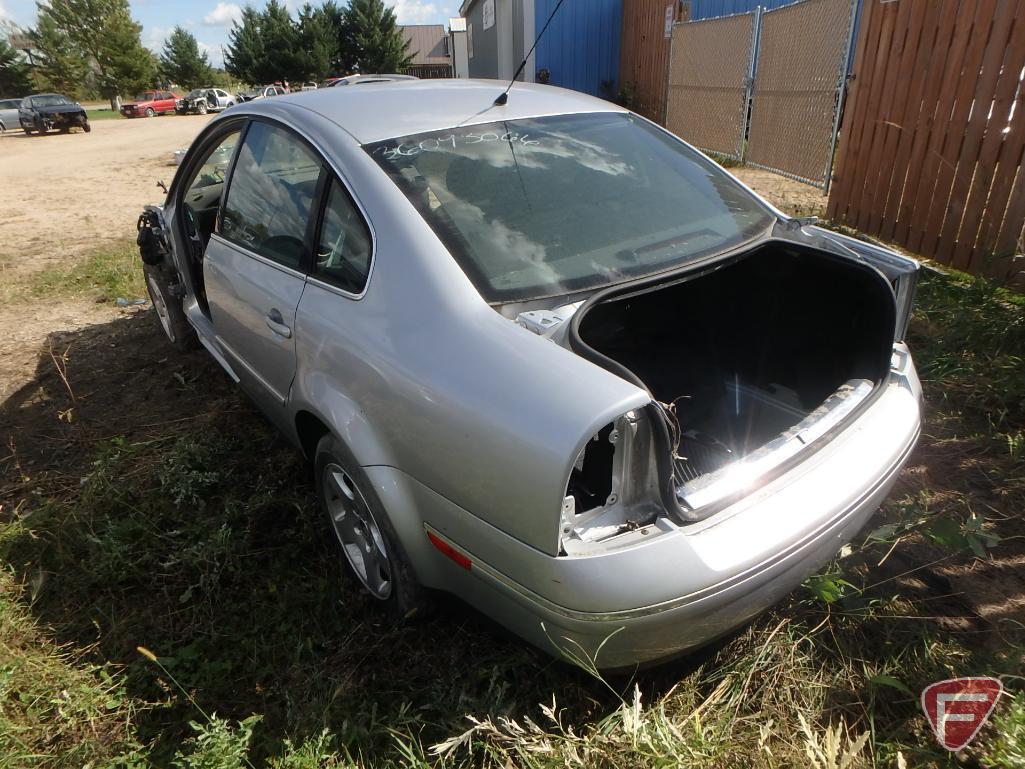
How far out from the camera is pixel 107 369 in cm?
435

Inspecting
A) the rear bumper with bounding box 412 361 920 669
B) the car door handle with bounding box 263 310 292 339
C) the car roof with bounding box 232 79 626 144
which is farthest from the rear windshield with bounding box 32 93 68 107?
the rear bumper with bounding box 412 361 920 669

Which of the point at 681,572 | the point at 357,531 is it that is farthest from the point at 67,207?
the point at 681,572

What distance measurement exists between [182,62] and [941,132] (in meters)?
60.0

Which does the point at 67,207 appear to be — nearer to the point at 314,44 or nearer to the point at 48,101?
the point at 48,101

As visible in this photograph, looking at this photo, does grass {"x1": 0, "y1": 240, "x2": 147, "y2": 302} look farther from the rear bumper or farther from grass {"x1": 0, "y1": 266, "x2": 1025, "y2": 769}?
the rear bumper

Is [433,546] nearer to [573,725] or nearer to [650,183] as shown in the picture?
[573,725]

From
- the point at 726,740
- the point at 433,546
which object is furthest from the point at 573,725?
the point at 433,546

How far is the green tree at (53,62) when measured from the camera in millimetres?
45531

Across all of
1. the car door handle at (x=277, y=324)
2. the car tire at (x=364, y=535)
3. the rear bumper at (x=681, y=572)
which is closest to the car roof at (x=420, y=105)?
the car door handle at (x=277, y=324)

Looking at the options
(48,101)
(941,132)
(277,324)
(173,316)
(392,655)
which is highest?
(48,101)

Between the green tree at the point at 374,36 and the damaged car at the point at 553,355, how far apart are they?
46547 millimetres

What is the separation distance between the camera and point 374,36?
145 ft

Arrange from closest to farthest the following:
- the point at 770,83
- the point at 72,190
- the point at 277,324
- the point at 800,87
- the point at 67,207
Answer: the point at 277,324 → the point at 800,87 → the point at 770,83 → the point at 67,207 → the point at 72,190

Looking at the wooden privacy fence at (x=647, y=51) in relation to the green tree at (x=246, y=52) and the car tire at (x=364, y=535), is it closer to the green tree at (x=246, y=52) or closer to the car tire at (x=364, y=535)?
the car tire at (x=364, y=535)
